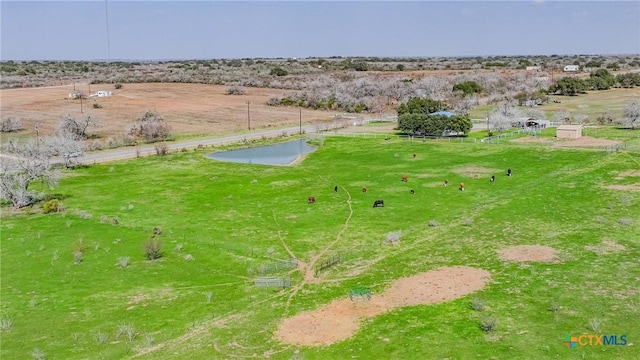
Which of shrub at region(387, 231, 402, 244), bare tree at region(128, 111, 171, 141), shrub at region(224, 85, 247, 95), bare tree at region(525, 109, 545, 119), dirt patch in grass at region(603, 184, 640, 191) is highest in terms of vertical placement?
shrub at region(224, 85, 247, 95)

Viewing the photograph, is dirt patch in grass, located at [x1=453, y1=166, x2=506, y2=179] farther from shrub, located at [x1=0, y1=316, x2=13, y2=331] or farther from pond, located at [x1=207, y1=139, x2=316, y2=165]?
shrub, located at [x1=0, y1=316, x2=13, y2=331]

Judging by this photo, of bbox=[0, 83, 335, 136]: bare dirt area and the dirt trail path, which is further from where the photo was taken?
bbox=[0, 83, 335, 136]: bare dirt area

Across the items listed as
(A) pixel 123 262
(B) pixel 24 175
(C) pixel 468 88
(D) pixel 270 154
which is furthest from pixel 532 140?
(B) pixel 24 175

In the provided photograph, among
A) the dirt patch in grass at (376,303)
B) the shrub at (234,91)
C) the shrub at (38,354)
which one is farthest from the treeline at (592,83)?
the shrub at (38,354)

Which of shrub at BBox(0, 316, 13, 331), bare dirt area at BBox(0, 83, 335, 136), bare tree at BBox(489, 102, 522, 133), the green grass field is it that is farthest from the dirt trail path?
bare dirt area at BBox(0, 83, 335, 136)

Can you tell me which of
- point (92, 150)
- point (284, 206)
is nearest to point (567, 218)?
point (284, 206)

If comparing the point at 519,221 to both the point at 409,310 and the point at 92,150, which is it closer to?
the point at 409,310

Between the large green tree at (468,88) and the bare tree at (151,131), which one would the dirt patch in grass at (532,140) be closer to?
the bare tree at (151,131)

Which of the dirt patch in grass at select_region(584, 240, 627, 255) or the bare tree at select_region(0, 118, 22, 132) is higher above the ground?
the bare tree at select_region(0, 118, 22, 132)
